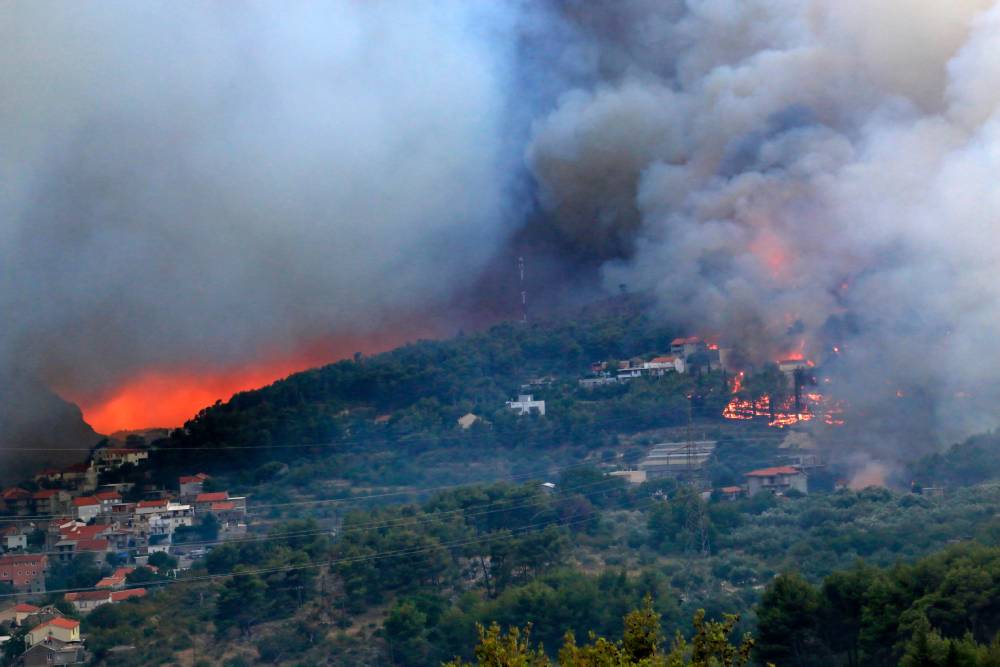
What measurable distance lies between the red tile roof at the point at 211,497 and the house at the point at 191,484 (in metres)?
0.28

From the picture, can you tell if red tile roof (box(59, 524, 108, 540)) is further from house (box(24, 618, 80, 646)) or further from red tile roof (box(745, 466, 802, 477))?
red tile roof (box(745, 466, 802, 477))

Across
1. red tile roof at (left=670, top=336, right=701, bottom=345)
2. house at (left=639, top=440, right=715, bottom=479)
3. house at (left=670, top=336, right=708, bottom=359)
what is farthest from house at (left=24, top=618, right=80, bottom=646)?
red tile roof at (left=670, top=336, right=701, bottom=345)

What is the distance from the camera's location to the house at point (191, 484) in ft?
94.2

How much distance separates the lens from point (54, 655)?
21156mm

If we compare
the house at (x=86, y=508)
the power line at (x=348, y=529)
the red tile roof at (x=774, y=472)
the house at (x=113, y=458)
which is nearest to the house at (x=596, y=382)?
the red tile roof at (x=774, y=472)

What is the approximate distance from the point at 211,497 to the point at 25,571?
467 cm

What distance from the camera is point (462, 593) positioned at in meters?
24.7

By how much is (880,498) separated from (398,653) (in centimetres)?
1077

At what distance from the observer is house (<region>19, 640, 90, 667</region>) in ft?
68.6

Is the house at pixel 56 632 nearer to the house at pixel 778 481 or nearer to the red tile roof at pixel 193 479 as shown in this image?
the red tile roof at pixel 193 479

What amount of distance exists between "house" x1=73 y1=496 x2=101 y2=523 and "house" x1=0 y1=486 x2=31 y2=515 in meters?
0.94

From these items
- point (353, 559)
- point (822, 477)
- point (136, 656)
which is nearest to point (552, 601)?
point (353, 559)

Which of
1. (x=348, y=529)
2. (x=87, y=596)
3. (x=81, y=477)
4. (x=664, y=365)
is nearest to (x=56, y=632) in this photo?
(x=87, y=596)

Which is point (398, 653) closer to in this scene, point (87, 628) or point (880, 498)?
point (87, 628)
